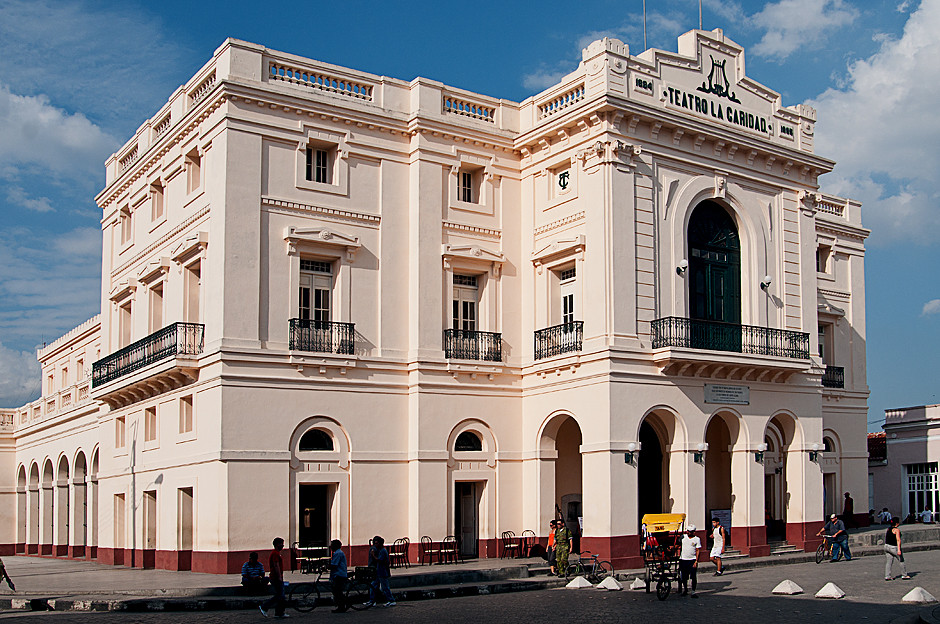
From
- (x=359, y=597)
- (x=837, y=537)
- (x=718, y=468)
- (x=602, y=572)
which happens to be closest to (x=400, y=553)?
(x=602, y=572)

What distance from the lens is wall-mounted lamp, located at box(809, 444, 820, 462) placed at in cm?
2825

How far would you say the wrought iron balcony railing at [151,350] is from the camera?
25.0 m

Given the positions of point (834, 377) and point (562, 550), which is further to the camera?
point (834, 377)

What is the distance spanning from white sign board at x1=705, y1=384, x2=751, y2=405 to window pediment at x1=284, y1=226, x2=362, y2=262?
378 inches

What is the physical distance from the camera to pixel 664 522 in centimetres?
2438

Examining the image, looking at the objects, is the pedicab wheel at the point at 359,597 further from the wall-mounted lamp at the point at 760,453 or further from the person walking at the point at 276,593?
the wall-mounted lamp at the point at 760,453

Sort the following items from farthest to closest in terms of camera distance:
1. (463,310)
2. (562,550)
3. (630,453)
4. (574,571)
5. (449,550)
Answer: (463,310)
(449,550)
(630,453)
(574,571)
(562,550)

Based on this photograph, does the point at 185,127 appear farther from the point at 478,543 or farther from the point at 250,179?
the point at 478,543

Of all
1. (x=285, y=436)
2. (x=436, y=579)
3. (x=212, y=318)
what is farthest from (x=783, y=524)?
(x=212, y=318)

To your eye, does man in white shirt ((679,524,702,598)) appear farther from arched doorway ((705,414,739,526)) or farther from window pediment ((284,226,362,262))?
window pediment ((284,226,362,262))

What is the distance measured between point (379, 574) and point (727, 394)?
37.9 feet

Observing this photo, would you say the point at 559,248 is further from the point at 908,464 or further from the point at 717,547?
the point at 908,464

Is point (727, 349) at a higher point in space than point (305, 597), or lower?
higher

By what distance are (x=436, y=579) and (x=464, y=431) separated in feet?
17.4
